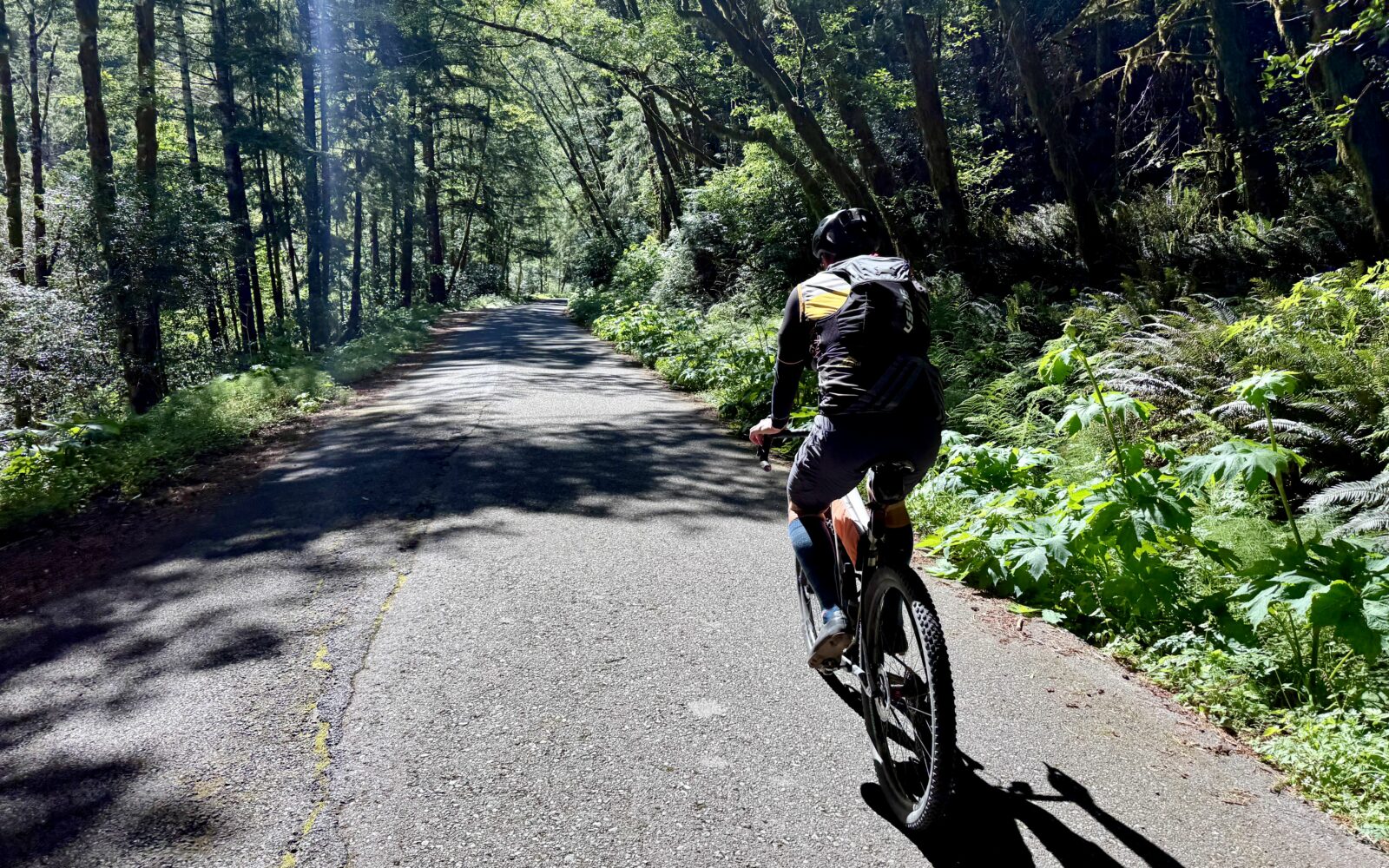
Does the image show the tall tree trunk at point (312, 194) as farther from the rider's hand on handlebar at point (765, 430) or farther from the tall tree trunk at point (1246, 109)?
the rider's hand on handlebar at point (765, 430)

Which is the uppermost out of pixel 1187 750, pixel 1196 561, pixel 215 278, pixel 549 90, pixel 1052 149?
pixel 549 90

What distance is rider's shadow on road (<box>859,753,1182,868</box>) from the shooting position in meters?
2.71

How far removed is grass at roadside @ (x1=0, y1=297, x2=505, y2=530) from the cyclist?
7.18 metres

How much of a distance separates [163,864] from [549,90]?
43854 mm

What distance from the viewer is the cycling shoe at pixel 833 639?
328 cm

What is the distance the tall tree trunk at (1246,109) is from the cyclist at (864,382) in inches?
429

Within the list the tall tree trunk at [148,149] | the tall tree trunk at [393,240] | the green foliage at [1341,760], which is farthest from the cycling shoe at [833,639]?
the tall tree trunk at [393,240]

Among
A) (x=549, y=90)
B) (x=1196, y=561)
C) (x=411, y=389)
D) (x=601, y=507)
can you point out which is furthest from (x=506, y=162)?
(x=1196, y=561)

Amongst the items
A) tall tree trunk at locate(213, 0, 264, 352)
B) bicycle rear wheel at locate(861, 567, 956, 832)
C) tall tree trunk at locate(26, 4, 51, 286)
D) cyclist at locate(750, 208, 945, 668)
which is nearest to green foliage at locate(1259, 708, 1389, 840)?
bicycle rear wheel at locate(861, 567, 956, 832)

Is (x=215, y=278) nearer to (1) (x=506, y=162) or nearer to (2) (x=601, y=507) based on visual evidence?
(2) (x=601, y=507)

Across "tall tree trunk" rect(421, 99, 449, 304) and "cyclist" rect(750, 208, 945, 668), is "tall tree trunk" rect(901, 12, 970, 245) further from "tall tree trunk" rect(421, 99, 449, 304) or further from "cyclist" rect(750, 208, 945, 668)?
"tall tree trunk" rect(421, 99, 449, 304)

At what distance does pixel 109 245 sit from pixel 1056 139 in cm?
1639

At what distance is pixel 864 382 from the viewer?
2.96 metres

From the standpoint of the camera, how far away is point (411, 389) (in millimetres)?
15086
